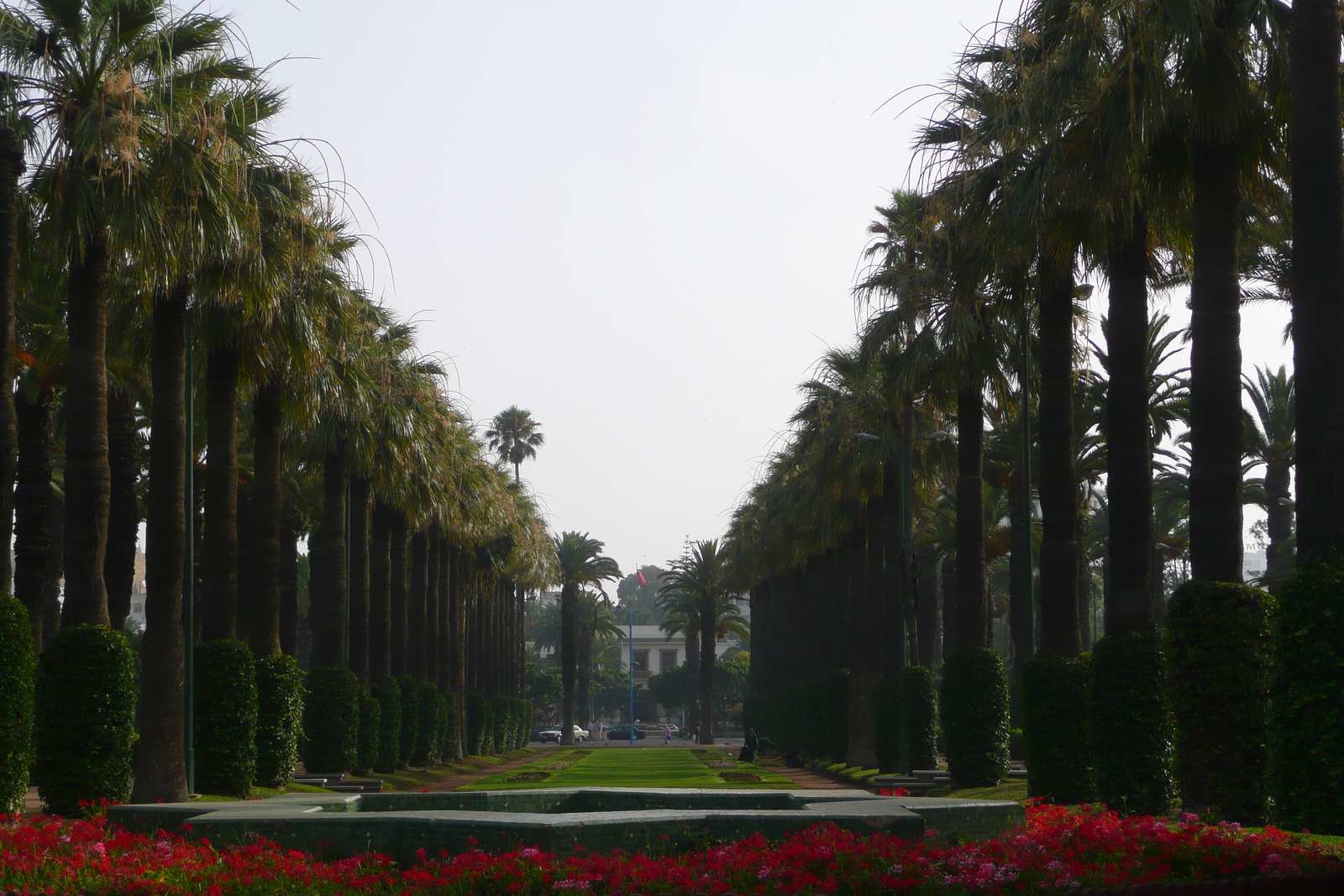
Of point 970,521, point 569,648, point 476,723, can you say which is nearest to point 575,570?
point 569,648

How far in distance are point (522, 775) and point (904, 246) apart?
75.8ft

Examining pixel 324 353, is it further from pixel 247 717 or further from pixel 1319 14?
pixel 1319 14

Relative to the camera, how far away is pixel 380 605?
41.3 meters

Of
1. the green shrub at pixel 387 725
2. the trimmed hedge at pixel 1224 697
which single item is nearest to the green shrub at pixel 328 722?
the green shrub at pixel 387 725

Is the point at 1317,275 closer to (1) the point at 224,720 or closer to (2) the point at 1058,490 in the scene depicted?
(2) the point at 1058,490

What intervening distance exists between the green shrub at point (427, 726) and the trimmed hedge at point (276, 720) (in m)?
18.0

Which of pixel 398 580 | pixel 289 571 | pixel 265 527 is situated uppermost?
pixel 265 527

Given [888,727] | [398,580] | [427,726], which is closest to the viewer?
[888,727]

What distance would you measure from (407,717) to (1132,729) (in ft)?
99.1

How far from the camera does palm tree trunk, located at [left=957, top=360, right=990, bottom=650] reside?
30.0m

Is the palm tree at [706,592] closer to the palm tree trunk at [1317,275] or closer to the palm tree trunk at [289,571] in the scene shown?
the palm tree trunk at [289,571]

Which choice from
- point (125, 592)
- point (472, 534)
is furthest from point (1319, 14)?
point (472, 534)

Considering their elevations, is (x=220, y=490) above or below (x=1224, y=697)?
above

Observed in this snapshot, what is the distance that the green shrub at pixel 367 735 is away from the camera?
3666cm
